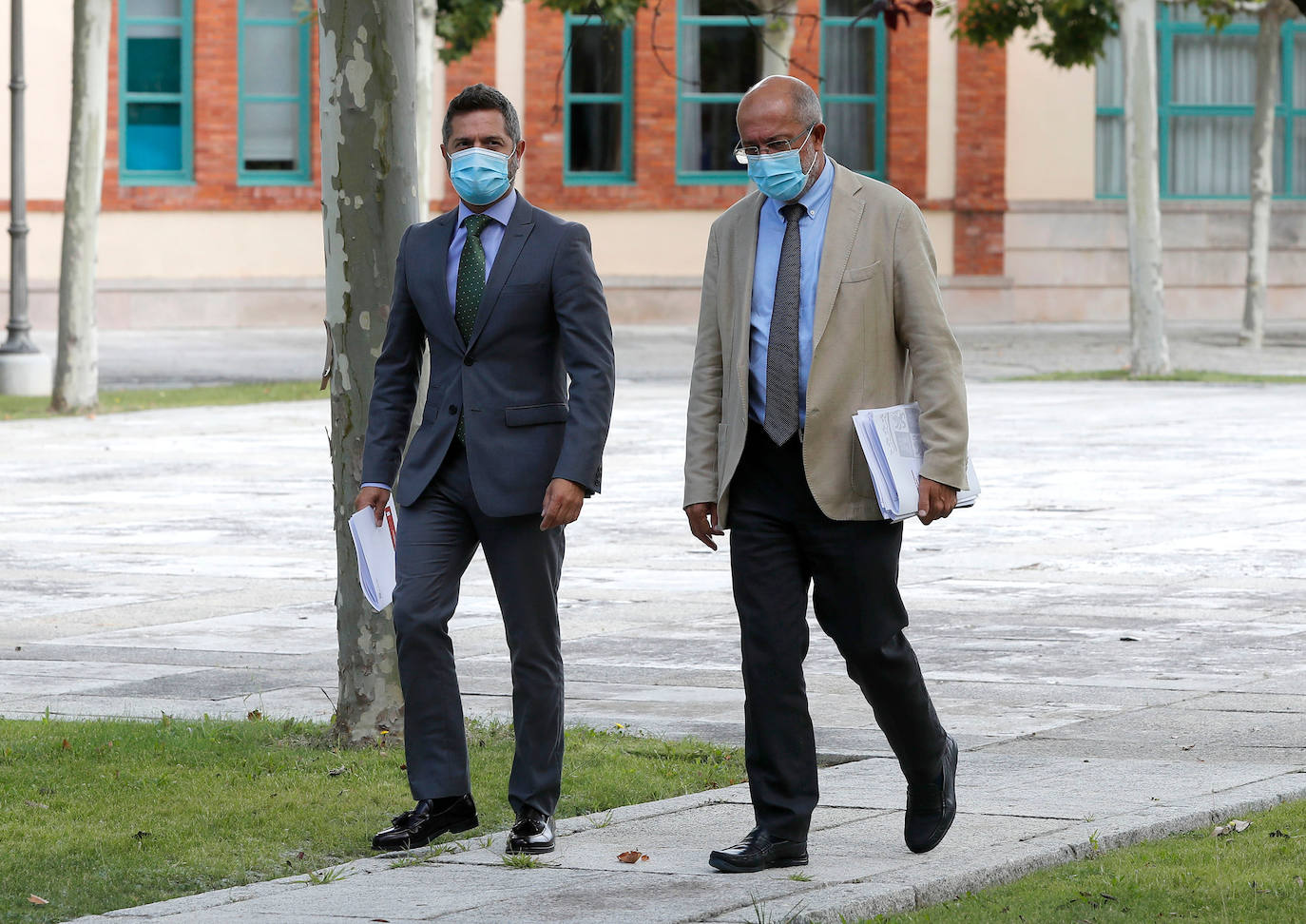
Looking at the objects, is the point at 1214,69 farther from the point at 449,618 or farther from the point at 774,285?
the point at 449,618

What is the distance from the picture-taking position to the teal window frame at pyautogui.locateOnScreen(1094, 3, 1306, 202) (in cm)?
4034

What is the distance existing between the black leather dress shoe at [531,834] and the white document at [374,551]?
2.38 feet

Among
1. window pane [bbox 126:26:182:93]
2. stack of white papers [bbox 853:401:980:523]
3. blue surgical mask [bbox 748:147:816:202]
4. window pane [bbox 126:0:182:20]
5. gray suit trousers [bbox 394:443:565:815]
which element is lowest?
gray suit trousers [bbox 394:443:565:815]

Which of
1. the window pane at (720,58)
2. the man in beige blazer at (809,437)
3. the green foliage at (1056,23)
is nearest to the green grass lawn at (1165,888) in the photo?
the man in beige blazer at (809,437)

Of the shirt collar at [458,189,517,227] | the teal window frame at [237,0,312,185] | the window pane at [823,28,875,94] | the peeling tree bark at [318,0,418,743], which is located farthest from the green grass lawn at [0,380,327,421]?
the shirt collar at [458,189,517,227]

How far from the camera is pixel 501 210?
608 cm

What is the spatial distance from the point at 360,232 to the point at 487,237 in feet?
4.93

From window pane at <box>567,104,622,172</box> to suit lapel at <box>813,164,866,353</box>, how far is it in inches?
1270

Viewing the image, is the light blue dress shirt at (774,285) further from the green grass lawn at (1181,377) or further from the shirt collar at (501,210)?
the green grass lawn at (1181,377)

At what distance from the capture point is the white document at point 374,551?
20.3ft

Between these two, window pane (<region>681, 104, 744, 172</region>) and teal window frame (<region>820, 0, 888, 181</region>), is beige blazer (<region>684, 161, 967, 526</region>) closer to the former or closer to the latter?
window pane (<region>681, 104, 744, 172</region>)

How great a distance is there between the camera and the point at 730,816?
6.24 meters

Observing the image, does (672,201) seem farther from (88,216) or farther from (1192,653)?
(1192,653)

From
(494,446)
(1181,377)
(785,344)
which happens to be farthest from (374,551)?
(1181,377)
